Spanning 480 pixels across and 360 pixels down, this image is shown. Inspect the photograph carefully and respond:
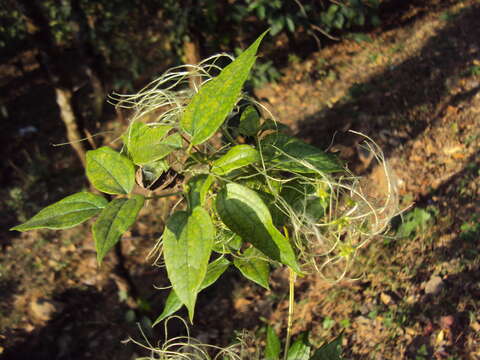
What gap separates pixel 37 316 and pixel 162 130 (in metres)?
2.59

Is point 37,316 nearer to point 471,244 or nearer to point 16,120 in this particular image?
point 471,244

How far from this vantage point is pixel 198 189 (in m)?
0.76

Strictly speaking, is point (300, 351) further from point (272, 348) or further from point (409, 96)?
point (409, 96)

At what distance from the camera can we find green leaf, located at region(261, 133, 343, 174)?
0.80m

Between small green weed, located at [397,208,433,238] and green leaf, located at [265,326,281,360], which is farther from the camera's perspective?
small green weed, located at [397,208,433,238]

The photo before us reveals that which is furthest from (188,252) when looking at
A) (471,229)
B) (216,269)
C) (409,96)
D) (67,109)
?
(409,96)

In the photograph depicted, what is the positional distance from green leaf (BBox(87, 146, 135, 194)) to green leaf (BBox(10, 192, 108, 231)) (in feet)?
0.09

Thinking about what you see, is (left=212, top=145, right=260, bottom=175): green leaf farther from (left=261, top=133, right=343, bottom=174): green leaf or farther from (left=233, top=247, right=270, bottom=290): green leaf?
(left=233, top=247, right=270, bottom=290): green leaf

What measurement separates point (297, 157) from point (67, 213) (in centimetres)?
39

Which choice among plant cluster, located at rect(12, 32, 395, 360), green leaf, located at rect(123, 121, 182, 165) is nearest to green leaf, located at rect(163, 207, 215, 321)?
plant cluster, located at rect(12, 32, 395, 360)

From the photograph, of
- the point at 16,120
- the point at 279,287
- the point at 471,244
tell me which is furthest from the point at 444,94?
the point at 16,120

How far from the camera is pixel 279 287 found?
2.86 m

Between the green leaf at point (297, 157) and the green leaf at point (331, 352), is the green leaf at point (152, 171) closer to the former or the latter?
the green leaf at point (297, 157)

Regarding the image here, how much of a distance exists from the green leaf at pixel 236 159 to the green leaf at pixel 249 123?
159 millimetres
